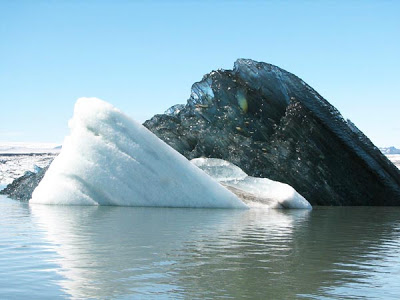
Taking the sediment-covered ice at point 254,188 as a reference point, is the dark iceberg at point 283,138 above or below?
above

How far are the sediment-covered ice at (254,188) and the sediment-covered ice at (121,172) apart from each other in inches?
67.9

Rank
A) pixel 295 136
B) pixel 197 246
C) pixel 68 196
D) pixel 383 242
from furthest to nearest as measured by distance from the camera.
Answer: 1. pixel 295 136
2. pixel 68 196
3. pixel 383 242
4. pixel 197 246

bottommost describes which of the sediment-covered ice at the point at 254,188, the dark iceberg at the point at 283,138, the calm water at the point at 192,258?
the calm water at the point at 192,258

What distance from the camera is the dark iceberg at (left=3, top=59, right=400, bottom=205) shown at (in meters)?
25.0

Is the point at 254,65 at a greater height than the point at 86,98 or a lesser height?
greater

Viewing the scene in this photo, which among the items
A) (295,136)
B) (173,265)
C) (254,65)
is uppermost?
(254,65)

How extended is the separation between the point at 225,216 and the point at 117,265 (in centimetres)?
899

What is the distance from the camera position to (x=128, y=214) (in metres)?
16.5

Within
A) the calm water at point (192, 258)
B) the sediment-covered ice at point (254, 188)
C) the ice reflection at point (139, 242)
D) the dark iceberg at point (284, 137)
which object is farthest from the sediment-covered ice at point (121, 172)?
the dark iceberg at point (284, 137)

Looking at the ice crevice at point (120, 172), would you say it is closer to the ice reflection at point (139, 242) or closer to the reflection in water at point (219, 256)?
the ice reflection at point (139, 242)

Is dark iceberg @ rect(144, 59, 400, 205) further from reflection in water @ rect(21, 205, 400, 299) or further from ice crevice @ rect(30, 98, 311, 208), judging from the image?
reflection in water @ rect(21, 205, 400, 299)

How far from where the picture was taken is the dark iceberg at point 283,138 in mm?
25047

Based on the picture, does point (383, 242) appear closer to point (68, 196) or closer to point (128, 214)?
point (128, 214)

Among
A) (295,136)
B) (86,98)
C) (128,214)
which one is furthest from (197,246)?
(295,136)
